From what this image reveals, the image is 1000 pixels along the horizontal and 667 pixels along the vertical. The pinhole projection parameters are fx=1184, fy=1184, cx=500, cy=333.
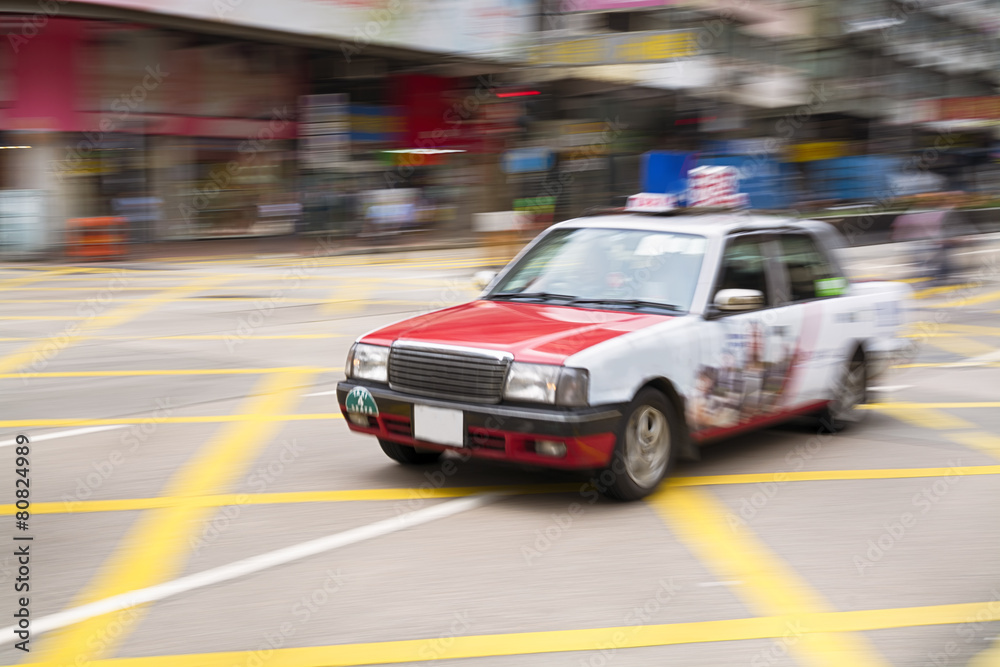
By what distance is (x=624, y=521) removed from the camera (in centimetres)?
571

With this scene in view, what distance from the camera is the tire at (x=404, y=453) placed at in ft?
21.9

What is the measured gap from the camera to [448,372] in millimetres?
5922

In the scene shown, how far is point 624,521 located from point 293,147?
26.2m

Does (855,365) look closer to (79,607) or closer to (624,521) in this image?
(624,521)

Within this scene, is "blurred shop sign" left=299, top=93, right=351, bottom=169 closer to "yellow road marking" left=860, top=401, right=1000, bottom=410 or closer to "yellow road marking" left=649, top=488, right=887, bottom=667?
"yellow road marking" left=860, top=401, right=1000, bottom=410

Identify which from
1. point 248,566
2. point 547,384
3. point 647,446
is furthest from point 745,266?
point 248,566

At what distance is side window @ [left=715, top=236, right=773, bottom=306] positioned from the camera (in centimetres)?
673

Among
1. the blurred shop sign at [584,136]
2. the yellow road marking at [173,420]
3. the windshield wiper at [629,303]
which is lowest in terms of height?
the yellow road marking at [173,420]

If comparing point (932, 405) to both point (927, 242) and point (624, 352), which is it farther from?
point (927, 242)

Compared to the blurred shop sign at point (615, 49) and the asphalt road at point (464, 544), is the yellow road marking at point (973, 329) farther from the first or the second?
the blurred shop sign at point (615, 49)

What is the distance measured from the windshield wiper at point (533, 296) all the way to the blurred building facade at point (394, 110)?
18.5 meters

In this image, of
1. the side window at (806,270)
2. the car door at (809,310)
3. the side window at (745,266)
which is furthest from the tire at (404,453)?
the side window at (806,270)

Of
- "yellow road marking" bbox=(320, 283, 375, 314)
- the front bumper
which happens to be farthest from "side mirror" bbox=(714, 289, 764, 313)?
"yellow road marking" bbox=(320, 283, 375, 314)

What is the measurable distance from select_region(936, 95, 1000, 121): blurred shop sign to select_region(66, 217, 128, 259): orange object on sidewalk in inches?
1121
